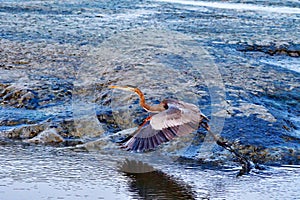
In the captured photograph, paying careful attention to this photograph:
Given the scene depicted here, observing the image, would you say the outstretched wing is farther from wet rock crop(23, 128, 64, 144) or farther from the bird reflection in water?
wet rock crop(23, 128, 64, 144)

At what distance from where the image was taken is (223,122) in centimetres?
575

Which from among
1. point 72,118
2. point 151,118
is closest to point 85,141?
point 72,118

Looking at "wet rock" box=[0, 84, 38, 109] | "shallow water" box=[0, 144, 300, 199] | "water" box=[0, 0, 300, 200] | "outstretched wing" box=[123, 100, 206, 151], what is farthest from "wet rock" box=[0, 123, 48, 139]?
"outstretched wing" box=[123, 100, 206, 151]

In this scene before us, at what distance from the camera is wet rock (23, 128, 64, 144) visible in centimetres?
539

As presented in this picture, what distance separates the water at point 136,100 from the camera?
438cm

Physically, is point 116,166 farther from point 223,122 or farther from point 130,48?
point 130,48

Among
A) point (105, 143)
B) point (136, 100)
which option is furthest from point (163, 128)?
point (136, 100)

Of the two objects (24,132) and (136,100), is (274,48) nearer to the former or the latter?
(136,100)

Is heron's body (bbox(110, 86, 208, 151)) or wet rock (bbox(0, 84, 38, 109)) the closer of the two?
heron's body (bbox(110, 86, 208, 151))

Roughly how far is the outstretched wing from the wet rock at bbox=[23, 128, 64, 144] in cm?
112

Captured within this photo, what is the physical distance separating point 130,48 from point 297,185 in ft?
15.4

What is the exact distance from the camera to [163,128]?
14.4ft

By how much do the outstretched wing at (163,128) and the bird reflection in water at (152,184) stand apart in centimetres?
27

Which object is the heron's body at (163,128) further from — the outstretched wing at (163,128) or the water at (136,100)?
the water at (136,100)
